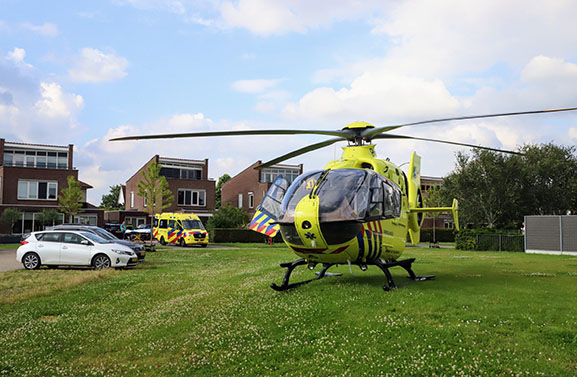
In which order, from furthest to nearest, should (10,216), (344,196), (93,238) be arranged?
(10,216) → (93,238) → (344,196)

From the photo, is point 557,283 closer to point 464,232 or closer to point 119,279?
point 119,279

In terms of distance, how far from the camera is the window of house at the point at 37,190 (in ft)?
145

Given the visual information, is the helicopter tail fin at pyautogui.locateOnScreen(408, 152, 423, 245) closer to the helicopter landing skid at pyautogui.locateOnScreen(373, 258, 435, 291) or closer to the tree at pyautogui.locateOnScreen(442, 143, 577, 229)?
the helicopter landing skid at pyautogui.locateOnScreen(373, 258, 435, 291)

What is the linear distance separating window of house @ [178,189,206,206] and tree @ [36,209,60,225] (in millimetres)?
13840

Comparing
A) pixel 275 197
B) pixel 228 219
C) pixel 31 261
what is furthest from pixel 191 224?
pixel 275 197

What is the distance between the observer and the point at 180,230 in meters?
35.7

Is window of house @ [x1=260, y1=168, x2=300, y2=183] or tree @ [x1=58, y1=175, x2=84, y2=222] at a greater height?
window of house @ [x1=260, y1=168, x2=300, y2=183]

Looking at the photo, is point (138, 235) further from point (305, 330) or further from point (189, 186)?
point (305, 330)

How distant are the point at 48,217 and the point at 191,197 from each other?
16.1 meters

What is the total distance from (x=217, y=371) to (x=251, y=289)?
194 inches

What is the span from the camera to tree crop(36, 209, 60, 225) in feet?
136

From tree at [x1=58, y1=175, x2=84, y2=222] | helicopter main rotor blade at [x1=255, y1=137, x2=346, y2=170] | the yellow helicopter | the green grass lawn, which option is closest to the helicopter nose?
the yellow helicopter

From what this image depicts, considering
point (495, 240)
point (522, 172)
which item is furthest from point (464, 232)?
point (522, 172)

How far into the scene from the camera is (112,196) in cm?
10306
